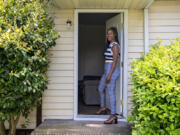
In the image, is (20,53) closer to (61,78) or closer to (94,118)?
(61,78)

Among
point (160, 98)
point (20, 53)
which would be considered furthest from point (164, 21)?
point (20, 53)

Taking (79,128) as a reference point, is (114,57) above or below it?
above

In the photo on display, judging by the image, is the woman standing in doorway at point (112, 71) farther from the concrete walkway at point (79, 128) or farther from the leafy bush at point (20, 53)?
the leafy bush at point (20, 53)

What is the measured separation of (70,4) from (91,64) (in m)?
3.91

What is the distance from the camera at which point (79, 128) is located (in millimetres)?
3145

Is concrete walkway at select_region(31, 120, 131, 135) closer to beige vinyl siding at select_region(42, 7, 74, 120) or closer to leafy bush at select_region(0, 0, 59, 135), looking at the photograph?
beige vinyl siding at select_region(42, 7, 74, 120)

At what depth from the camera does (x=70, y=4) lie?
3.48m

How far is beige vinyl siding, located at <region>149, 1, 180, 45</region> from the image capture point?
144 inches

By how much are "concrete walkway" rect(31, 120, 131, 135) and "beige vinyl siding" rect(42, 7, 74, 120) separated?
0.78 feet

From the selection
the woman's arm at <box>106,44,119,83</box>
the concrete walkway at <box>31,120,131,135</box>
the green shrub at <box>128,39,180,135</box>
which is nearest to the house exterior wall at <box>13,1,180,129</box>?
the concrete walkway at <box>31,120,131,135</box>

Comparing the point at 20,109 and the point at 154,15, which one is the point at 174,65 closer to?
the point at 154,15

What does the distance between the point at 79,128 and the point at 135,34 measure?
2035 mm

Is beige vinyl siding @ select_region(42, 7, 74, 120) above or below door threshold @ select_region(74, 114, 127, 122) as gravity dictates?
above

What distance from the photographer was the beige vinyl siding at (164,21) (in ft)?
12.0
